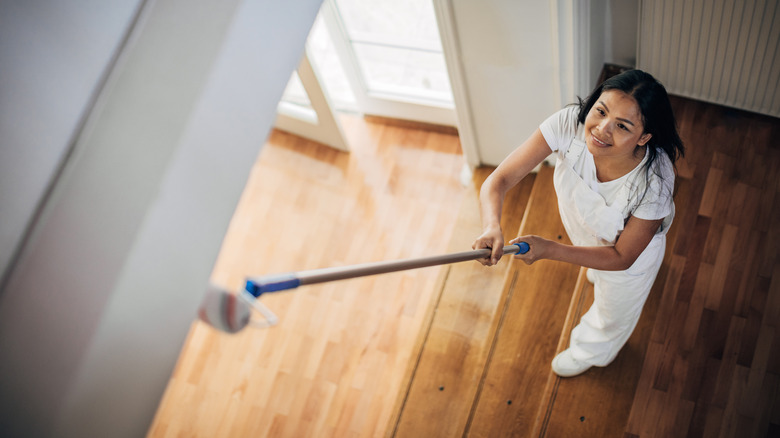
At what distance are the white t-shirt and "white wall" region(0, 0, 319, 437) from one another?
828mm

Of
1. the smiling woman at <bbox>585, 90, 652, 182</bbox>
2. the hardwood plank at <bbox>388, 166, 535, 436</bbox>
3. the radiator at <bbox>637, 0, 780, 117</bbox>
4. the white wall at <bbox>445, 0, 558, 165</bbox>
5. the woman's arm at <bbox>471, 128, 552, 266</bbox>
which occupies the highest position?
the radiator at <bbox>637, 0, 780, 117</bbox>

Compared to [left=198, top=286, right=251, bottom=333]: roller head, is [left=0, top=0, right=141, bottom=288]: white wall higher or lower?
higher

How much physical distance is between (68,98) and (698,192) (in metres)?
2.17

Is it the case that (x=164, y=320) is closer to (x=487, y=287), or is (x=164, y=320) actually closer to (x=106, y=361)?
(x=106, y=361)

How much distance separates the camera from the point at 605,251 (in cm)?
140

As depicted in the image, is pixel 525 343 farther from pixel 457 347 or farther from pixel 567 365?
pixel 457 347

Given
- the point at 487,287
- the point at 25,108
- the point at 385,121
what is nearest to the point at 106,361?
the point at 25,108

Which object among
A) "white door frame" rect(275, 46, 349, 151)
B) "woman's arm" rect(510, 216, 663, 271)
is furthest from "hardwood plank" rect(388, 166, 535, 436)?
"white door frame" rect(275, 46, 349, 151)

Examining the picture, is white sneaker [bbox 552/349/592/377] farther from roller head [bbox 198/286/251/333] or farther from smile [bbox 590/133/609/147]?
roller head [bbox 198/286/251/333]

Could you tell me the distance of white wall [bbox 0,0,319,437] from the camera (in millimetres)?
727

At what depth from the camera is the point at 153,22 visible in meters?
0.87

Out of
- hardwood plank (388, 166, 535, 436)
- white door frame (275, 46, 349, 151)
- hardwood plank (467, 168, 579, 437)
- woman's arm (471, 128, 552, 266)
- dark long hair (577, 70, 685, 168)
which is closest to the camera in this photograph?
dark long hair (577, 70, 685, 168)

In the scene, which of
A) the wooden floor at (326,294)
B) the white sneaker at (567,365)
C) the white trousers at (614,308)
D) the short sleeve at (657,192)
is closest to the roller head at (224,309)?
the short sleeve at (657,192)

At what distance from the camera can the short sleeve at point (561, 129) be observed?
55.9 inches
